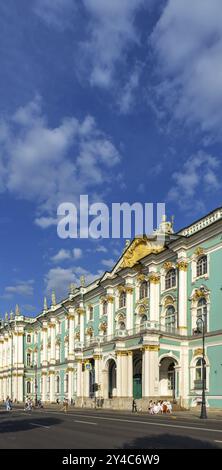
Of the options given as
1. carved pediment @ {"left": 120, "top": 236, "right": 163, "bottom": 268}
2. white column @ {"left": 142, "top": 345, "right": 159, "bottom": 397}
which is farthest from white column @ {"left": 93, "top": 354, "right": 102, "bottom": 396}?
white column @ {"left": 142, "top": 345, "right": 159, "bottom": 397}

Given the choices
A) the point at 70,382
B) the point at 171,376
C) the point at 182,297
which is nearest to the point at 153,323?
the point at 182,297

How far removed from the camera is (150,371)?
46.5 meters

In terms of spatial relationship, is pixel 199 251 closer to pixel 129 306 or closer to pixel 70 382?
pixel 129 306

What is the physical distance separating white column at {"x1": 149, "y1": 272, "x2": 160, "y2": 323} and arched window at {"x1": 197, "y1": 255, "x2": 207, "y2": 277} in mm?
7031

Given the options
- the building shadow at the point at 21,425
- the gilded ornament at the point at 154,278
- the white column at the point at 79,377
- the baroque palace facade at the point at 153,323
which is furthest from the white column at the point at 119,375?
the building shadow at the point at 21,425

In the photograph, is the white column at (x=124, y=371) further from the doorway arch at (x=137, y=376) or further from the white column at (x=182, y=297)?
the white column at (x=182, y=297)

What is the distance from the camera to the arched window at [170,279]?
168ft

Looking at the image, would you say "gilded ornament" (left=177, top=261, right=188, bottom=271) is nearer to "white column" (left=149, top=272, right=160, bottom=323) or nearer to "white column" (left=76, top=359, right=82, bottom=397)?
"white column" (left=149, top=272, right=160, bottom=323)

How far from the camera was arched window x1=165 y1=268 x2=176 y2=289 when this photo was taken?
5128 cm

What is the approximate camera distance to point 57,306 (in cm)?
8475

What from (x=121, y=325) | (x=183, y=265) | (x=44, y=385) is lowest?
(x=44, y=385)

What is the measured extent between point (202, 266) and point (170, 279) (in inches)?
222
